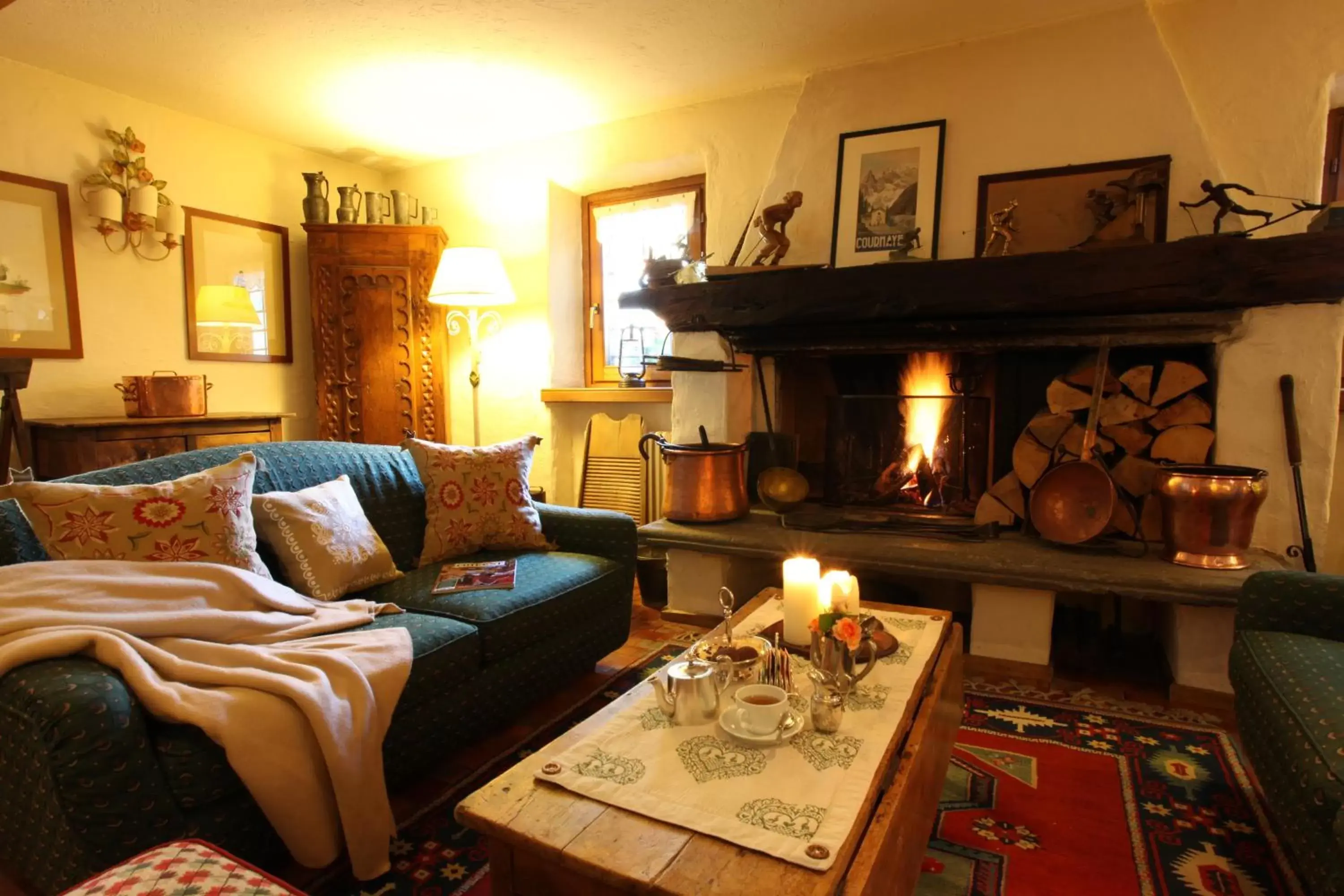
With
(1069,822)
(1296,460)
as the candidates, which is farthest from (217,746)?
(1296,460)

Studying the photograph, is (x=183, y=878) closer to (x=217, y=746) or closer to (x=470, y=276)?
(x=217, y=746)

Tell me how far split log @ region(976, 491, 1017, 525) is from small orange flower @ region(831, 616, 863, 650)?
157cm

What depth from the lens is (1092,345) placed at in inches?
92.3

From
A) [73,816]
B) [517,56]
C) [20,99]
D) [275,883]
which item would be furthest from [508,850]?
[20,99]

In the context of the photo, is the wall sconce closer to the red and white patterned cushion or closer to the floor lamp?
the floor lamp

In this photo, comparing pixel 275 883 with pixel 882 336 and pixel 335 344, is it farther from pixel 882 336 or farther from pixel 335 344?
pixel 335 344

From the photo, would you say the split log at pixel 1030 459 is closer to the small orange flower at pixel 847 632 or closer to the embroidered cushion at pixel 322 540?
the small orange flower at pixel 847 632

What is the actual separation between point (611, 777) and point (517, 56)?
8.91 feet

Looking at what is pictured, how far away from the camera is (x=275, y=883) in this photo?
0.80 metres

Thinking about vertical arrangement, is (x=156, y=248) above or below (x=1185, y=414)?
above

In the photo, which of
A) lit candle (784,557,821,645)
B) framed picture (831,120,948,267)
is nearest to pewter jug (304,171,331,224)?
framed picture (831,120,948,267)

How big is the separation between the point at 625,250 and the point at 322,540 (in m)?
2.44

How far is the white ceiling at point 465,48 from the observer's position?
2.39 meters

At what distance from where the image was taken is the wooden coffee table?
2.67 feet
